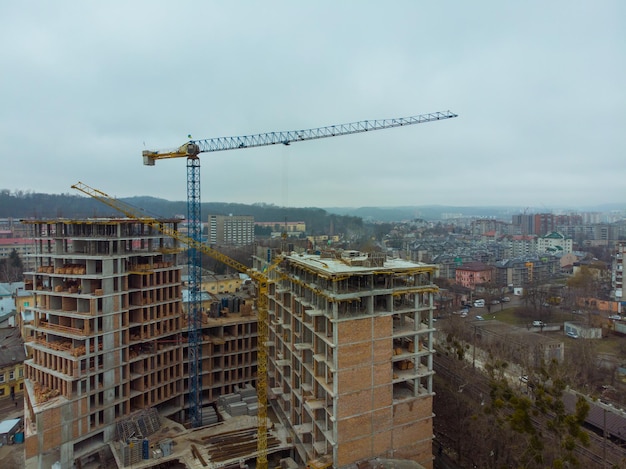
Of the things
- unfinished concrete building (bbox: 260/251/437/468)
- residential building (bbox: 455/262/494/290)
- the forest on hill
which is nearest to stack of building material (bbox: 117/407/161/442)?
unfinished concrete building (bbox: 260/251/437/468)

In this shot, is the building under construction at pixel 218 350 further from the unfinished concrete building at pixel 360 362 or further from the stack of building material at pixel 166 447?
the stack of building material at pixel 166 447

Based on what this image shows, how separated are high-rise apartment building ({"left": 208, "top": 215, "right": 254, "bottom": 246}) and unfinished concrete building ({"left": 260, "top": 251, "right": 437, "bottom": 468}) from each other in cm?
8444

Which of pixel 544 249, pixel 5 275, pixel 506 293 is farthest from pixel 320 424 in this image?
pixel 544 249

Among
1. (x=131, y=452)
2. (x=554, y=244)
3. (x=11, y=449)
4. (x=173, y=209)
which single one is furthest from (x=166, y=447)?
(x=554, y=244)

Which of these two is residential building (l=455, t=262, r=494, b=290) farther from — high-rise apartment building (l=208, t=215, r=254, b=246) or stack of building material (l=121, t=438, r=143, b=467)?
Result: stack of building material (l=121, t=438, r=143, b=467)

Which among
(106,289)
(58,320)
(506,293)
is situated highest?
(106,289)

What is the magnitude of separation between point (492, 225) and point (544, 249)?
66267 millimetres

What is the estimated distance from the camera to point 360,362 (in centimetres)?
2022

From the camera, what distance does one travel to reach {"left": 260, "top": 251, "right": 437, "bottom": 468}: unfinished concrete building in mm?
19938

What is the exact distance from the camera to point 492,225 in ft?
593

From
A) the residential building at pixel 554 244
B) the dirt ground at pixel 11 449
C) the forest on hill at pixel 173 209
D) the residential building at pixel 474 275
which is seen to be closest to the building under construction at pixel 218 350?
the dirt ground at pixel 11 449

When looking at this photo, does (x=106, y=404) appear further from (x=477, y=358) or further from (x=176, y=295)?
(x=477, y=358)

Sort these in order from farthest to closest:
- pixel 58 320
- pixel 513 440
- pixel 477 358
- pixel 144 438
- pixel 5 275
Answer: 1. pixel 5 275
2. pixel 477 358
3. pixel 58 320
4. pixel 144 438
5. pixel 513 440

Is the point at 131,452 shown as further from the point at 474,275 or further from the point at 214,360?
the point at 474,275
